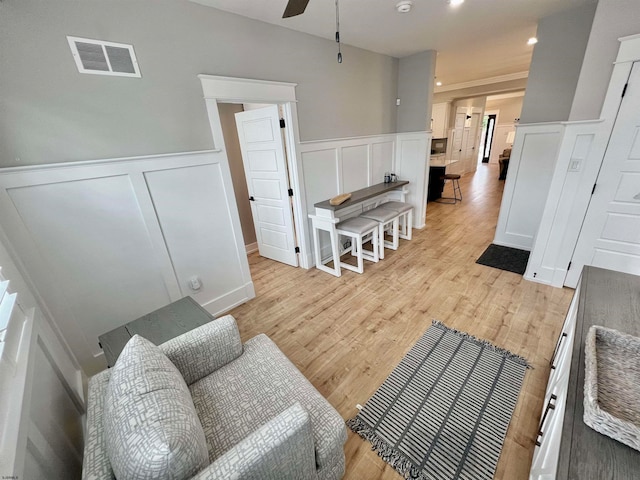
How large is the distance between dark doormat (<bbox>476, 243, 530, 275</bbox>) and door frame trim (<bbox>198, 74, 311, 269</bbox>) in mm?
2291

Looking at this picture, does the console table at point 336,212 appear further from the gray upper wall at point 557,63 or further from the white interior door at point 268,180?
the gray upper wall at point 557,63

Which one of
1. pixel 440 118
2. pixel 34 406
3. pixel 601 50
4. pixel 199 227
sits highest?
pixel 601 50

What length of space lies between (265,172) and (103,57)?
1.73 meters

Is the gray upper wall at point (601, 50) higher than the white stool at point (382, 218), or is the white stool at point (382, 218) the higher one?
the gray upper wall at point (601, 50)

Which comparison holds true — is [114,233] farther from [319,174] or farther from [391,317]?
[391,317]

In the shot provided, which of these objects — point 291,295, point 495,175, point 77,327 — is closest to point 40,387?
point 77,327

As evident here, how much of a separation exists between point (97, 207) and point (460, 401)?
107 inches

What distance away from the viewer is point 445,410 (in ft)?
5.12

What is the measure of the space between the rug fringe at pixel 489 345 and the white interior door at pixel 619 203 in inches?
53.3

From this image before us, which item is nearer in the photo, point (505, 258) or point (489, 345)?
point (489, 345)

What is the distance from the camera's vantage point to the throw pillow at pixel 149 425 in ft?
2.30

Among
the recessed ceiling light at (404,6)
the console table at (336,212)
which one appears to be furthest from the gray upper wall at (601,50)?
the console table at (336,212)

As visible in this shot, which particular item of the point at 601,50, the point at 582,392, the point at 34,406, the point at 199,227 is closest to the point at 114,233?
the point at 199,227

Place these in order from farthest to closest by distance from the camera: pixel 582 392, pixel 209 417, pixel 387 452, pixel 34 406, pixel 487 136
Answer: pixel 487 136 → pixel 387 452 → pixel 209 417 → pixel 34 406 → pixel 582 392
